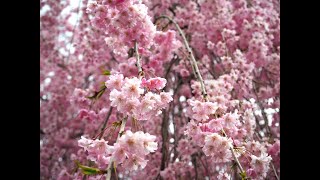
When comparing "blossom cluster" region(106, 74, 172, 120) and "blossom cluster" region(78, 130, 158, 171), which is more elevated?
"blossom cluster" region(106, 74, 172, 120)

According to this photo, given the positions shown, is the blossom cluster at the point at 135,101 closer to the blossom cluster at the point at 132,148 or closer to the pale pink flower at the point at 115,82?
the pale pink flower at the point at 115,82

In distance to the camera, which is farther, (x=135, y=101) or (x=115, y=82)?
(x=115, y=82)

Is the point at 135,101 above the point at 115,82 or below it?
below

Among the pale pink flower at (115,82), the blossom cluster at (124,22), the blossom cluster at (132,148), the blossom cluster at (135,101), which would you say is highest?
the blossom cluster at (124,22)

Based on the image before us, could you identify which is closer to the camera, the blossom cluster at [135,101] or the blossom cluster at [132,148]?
the blossom cluster at [132,148]

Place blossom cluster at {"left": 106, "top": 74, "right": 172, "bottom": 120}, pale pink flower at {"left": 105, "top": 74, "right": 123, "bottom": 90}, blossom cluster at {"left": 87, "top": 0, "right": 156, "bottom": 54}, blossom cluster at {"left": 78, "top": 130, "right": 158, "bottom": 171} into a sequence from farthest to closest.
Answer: blossom cluster at {"left": 87, "top": 0, "right": 156, "bottom": 54} → pale pink flower at {"left": 105, "top": 74, "right": 123, "bottom": 90} → blossom cluster at {"left": 106, "top": 74, "right": 172, "bottom": 120} → blossom cluster at {"left": 78, "top": 130, "right": 158, "bottom": 171}

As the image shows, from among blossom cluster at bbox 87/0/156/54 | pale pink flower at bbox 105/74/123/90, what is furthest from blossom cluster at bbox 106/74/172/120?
blossom cluster at bbox 87/0/156/54

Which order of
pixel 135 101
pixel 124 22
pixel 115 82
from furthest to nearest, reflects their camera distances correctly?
pixel 124 22 < pixel 115 82 < pixel 135 101

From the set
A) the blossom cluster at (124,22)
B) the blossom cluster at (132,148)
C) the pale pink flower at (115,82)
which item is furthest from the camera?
the blossom cluster at (124,22)

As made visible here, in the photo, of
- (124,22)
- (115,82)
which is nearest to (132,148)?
(115,82)

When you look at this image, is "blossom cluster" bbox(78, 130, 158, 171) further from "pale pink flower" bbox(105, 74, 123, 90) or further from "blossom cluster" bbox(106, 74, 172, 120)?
"pale pink flower" bbox(105, 74, 123, 90)

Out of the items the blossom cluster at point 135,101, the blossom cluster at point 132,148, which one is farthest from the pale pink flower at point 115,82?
the blossom cluster at point 132,148

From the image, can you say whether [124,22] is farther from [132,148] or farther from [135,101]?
[132,148]
